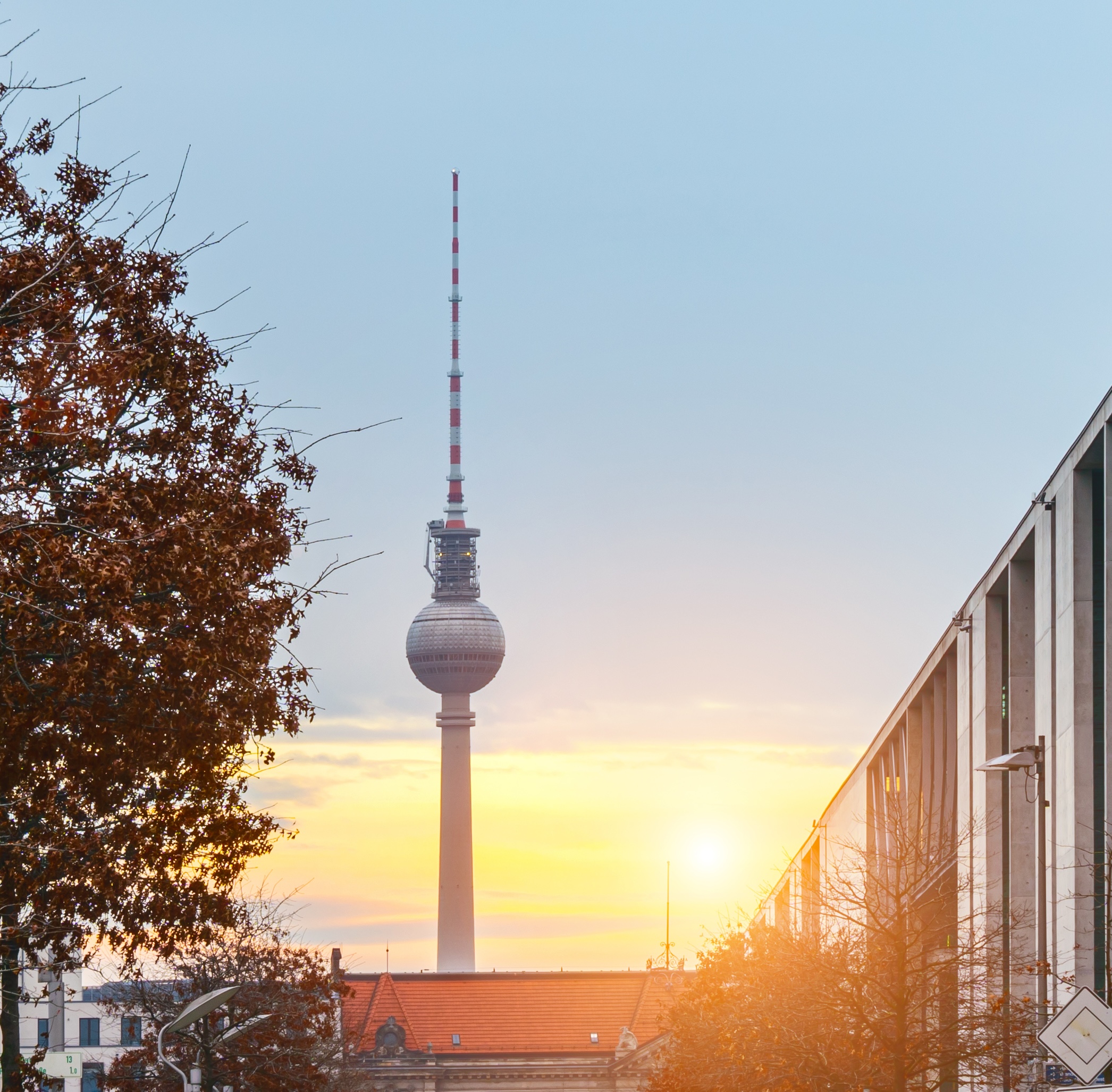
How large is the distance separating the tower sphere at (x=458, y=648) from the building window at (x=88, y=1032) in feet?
284

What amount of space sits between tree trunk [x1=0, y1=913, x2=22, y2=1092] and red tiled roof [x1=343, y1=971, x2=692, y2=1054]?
10686cm

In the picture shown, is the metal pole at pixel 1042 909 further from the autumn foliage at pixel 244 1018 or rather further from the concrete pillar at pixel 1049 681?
the autumn foliage at pixel 244 1018

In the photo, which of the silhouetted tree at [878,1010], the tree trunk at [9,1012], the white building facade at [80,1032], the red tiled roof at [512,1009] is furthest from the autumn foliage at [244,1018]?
the red tiled roof at [512,1009]

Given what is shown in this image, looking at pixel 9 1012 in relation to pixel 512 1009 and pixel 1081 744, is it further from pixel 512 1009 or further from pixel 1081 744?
pixel 512 1009

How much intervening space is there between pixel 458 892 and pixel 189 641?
179 meters

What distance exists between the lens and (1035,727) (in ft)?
125

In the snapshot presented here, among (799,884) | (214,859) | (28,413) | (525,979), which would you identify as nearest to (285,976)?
(799,884)

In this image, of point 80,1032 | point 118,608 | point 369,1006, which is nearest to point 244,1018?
point 118,608

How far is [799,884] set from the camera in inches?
1935

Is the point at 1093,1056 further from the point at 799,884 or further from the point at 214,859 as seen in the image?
the point at 799,884

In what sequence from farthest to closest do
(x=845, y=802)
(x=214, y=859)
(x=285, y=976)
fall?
(x=845, y=802) < (x=285, y=976) < (x=214, y=859)

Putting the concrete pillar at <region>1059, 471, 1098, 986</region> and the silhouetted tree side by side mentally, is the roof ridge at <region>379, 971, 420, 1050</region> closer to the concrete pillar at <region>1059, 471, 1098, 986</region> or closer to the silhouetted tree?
the silhouetted tree

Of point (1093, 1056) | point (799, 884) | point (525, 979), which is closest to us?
point (1093, 1056)

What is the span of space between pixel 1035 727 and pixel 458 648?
16068 centimetres
